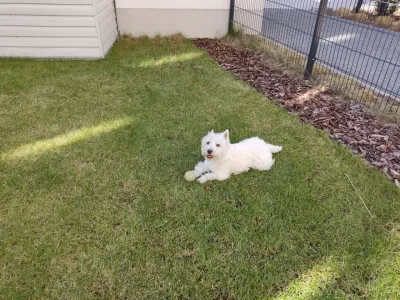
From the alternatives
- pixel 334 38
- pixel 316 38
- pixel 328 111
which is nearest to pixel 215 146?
pixel 328 111

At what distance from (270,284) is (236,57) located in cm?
467

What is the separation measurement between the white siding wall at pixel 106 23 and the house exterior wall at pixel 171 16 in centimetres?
23

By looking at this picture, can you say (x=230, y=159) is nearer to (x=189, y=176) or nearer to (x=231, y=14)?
(x=189, y=176)

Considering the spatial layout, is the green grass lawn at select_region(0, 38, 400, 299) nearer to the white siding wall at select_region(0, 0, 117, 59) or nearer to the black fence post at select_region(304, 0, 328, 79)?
the black fence post at select_region(304, 0, 328, 79)

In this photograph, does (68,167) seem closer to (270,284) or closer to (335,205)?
(270,284)

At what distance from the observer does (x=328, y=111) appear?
404 centimetres

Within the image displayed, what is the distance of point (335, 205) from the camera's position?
104 inches

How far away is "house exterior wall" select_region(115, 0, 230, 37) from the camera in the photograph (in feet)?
20.1

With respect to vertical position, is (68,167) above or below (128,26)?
below

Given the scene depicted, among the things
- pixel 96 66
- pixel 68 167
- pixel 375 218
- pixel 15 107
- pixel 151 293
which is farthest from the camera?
pixel 96 66

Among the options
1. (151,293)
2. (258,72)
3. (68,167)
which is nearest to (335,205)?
(151,293)

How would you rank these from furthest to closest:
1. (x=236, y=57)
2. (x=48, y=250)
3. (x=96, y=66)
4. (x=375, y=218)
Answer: (x=236, y=57) → (x=96, y=66) → (x=375, y=218) → (x=48, y=250)

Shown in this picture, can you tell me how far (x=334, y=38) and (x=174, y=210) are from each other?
558 centimetres

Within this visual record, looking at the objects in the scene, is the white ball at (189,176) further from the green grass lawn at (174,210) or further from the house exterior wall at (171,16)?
the house exterior wall at (171,16)
